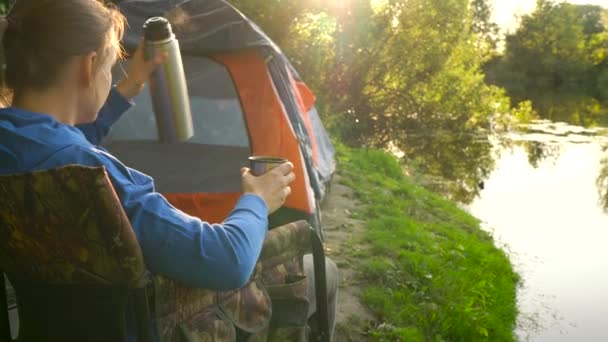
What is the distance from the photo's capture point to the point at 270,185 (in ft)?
5.00

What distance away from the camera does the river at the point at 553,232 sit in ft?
15.6

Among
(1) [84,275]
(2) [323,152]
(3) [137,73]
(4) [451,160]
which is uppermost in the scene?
(3) [137,73]

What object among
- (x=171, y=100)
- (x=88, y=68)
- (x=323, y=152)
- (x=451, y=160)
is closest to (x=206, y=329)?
(x=88, y=68)

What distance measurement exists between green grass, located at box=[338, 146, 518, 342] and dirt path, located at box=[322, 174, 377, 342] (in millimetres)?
71

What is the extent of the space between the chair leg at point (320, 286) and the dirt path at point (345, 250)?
1591 millimetres

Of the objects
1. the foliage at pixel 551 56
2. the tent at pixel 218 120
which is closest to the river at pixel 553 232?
the tent at pixel 218 120

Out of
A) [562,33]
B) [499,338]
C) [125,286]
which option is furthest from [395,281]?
[562,33]

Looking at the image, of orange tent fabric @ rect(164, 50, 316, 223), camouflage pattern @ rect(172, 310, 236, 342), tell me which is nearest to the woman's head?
camouflage pattern @ rect(172, 310, 236, 342)

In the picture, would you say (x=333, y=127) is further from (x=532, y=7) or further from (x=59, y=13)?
(x=532, y=7)

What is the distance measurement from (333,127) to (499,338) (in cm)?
783

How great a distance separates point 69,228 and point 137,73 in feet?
2.70

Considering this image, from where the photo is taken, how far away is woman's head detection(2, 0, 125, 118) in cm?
130

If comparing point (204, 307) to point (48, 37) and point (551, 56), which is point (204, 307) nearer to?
point (48, 37)

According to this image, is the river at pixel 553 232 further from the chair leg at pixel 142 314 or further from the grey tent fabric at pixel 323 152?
the chair leg at pixel 142 314
